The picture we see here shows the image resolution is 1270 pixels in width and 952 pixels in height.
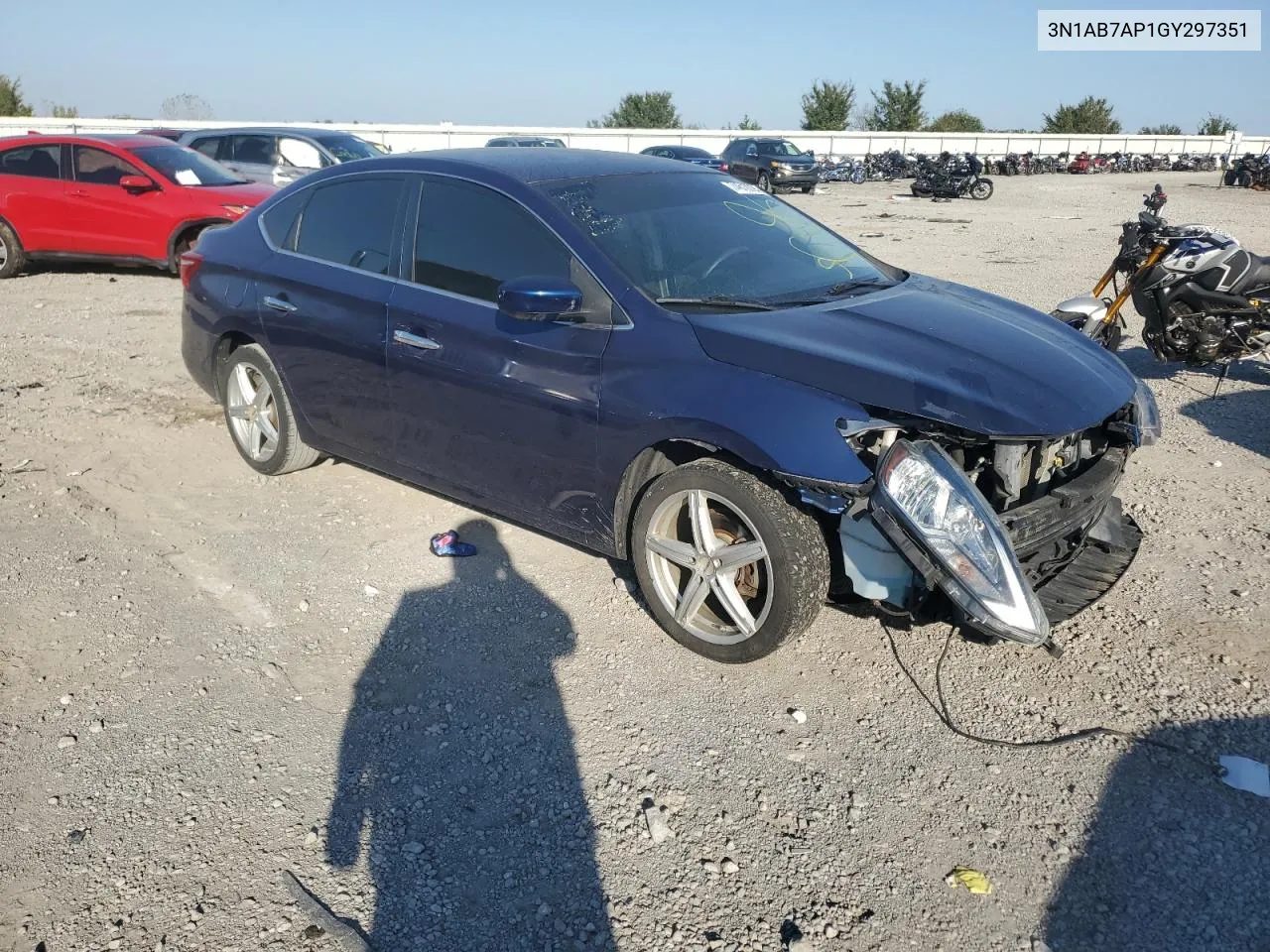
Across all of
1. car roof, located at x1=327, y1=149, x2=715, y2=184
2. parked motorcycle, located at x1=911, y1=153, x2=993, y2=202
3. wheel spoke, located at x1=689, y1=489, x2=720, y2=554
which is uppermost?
parked motorcycle, located at x1=911, y1=153, x2=993, y2=202

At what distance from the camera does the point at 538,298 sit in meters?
3.55

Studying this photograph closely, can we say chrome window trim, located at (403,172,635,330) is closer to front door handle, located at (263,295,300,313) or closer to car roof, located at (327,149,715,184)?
car roof, located at (327,149,715,184)

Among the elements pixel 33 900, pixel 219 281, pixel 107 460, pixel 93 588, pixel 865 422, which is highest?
pixel 219 281

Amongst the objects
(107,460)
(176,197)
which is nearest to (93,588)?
(107,460)

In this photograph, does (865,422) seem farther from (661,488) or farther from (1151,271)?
(1151,271)

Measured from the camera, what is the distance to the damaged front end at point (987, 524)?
301cm

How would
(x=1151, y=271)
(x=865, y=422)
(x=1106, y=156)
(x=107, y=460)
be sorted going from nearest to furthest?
(x=865, y=422) < (x=107, y=460) < (x=1151, y=271) < (x=1106, y=156)

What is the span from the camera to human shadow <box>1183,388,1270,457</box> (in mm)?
5918

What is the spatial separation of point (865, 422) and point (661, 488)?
2.63 ft

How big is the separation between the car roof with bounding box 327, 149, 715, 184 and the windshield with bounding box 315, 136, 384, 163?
11.2 metres

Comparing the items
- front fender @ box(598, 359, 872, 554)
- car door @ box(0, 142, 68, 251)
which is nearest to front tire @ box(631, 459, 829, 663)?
front fender @ box(598, 359, 872, 554)

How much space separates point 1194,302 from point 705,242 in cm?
426

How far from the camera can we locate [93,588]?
13.8 feet

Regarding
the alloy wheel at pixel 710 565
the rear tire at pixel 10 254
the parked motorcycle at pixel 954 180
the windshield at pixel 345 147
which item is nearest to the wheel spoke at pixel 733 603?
the alloy wheel at pixel 710 565
